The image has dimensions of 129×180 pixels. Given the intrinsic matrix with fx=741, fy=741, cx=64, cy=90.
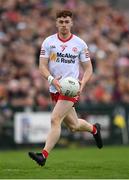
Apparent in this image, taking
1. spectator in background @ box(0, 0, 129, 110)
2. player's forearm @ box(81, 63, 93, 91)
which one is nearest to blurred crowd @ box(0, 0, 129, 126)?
spectator in background @ box(0, 0, 129, 110)

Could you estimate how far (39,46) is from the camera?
79.7ft

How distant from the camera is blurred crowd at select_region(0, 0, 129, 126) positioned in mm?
22594

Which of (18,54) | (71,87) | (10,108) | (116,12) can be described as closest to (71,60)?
(71,87)

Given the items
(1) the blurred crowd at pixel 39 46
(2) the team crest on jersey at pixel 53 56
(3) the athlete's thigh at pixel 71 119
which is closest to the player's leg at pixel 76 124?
(3) the athlete's thigh at pixel 71 119

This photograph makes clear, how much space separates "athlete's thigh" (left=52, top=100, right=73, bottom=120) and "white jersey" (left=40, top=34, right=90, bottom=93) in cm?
31

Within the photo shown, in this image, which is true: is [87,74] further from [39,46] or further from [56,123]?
[39,46]

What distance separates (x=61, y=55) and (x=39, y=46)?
12.1 metres

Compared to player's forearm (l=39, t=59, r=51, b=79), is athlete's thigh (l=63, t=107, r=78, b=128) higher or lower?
lower

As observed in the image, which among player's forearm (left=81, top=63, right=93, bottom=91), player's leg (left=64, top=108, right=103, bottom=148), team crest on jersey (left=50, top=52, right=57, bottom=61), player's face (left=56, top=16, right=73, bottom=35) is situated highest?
player's face (left=56, top=16, right=73, bottom=35)

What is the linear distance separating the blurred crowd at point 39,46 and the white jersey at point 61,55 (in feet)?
32.2

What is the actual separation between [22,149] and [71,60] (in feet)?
33.6

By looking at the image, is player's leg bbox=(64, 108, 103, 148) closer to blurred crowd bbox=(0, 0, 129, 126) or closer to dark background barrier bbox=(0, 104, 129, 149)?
blurred crowd bbox=(0, 0, 129, 126)

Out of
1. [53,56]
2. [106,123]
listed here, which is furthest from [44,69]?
[106,123]

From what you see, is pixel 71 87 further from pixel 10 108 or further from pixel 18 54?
pixel 18 54
